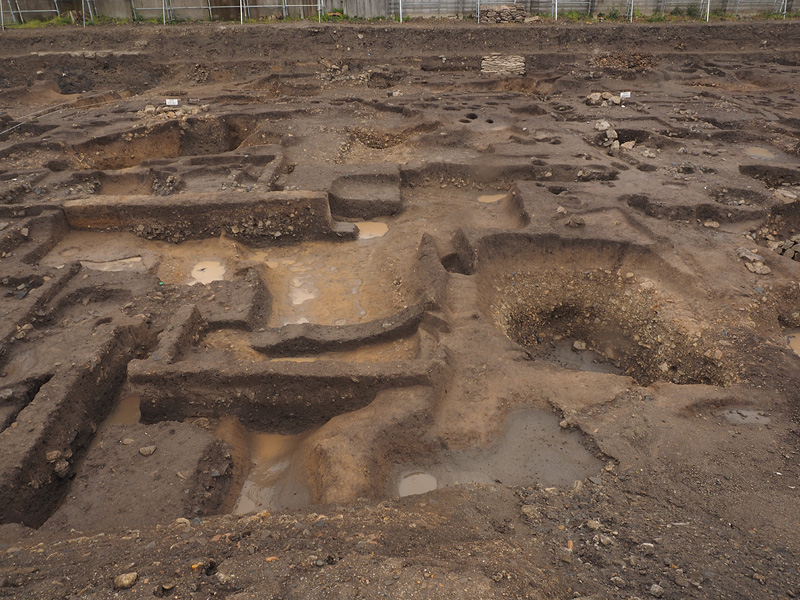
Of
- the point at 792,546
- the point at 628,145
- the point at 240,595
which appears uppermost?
the point at 628,145

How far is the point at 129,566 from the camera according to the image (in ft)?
8.15

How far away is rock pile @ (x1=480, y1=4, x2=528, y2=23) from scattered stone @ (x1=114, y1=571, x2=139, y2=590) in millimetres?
17432

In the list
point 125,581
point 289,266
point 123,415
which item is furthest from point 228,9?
point 125,581

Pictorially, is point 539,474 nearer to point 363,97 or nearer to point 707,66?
point 363,97

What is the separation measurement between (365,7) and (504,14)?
176 inches

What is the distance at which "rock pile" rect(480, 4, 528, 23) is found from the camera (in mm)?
15906

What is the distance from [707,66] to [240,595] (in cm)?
1634

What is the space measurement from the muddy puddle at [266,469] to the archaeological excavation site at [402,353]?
0.03m

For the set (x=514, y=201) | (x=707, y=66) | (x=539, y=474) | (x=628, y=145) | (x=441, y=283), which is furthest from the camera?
(x=707, y=66)

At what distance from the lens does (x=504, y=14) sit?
15.9 metres

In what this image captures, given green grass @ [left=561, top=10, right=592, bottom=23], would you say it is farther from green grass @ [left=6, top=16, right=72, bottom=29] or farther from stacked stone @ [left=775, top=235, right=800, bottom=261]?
green grass @ [left=6, top=16, right=72, bottom=29]

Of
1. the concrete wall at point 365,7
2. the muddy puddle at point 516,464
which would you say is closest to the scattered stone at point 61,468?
the muddy puddle at point 516,464

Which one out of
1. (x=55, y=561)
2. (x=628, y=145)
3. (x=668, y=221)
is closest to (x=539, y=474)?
(x=55, y=561)

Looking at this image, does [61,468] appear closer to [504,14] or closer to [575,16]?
[504,14]
